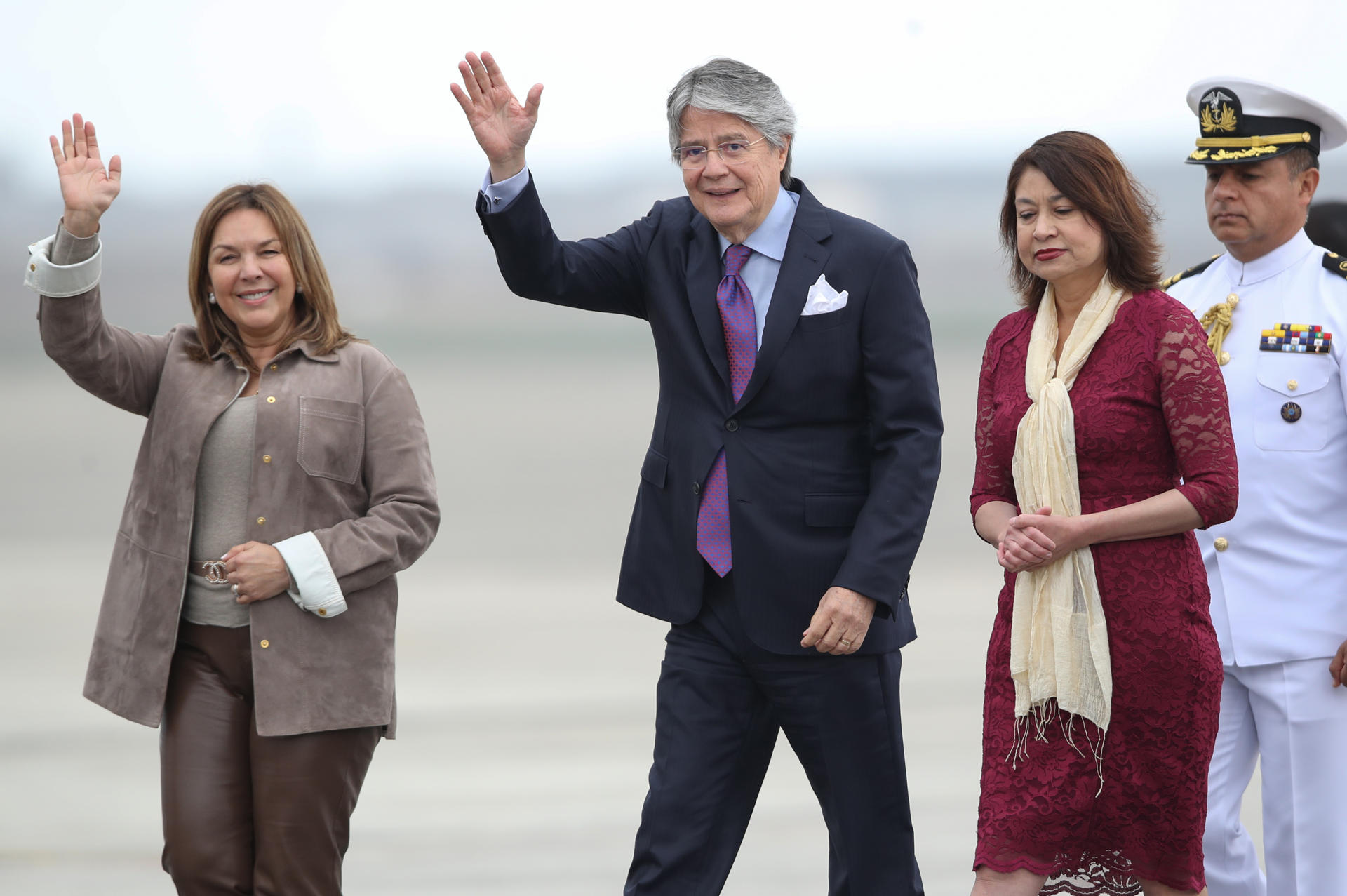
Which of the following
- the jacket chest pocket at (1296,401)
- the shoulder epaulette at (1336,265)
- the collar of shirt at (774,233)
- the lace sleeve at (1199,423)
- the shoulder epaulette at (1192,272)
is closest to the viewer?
the lace sleeve at (1199,423)

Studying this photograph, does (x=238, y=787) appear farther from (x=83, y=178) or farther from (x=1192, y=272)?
(x=1192, y=272)

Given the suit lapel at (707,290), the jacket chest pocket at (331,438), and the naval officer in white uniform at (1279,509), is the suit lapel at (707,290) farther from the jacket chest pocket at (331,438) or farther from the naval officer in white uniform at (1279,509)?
the naval officer in white uniform at (1279,509)

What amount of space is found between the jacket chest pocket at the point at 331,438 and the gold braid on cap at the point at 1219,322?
5.46 feet

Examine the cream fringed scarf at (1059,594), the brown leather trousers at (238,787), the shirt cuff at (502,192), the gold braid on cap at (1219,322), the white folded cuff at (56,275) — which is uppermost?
the shirt cuff at (502,192)

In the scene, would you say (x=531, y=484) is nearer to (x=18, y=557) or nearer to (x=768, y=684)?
(x=18, y=557)

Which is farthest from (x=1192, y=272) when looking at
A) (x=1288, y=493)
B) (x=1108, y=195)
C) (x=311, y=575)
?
(x=311, y=575)

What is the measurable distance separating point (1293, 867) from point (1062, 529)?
3.39ft

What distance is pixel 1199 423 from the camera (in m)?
2.76

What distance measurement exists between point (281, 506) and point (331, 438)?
15 centimetres

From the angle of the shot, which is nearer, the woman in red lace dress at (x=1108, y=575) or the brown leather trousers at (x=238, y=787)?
the woman in red lace dress at (x=1108, y=575)

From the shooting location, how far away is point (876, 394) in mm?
2855

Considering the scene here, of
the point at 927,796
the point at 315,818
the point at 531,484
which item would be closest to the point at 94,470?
the point at 531,484

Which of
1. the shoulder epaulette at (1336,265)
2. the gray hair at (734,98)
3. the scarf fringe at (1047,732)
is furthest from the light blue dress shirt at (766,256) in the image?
the shoulder epaulette at (1336,265)

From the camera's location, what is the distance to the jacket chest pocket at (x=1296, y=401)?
320cm
